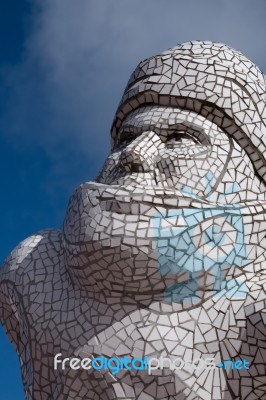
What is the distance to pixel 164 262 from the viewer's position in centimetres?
578

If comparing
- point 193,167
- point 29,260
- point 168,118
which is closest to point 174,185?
point 193,167

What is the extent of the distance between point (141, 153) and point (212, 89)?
3.29ft

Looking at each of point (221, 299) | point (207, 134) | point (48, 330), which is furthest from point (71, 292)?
point (207, 134)

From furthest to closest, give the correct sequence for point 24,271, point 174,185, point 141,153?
point 24,271, point 141,153, point 174,185

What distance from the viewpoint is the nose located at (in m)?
6.44

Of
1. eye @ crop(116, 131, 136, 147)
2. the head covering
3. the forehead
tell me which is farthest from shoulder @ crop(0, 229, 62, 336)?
the head covering

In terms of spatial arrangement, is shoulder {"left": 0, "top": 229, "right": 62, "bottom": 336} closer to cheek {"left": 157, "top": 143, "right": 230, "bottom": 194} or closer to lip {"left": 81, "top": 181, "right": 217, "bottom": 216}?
lip {"left": 81, "top": 181, "right": 217, "bottom": 216}

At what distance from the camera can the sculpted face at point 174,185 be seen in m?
5.82

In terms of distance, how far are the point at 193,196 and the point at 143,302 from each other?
107cm

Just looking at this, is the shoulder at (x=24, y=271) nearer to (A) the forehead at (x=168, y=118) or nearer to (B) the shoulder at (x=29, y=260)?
(B) the shoulder at (x=29, y=260)

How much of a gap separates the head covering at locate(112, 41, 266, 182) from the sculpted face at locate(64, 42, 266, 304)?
0.03 feet

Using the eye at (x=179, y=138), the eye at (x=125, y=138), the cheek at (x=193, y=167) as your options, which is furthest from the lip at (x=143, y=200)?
the eye at (x=125, y=138)

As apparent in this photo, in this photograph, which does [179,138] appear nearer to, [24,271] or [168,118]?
[168,118]

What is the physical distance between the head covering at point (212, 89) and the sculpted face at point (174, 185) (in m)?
0.01
